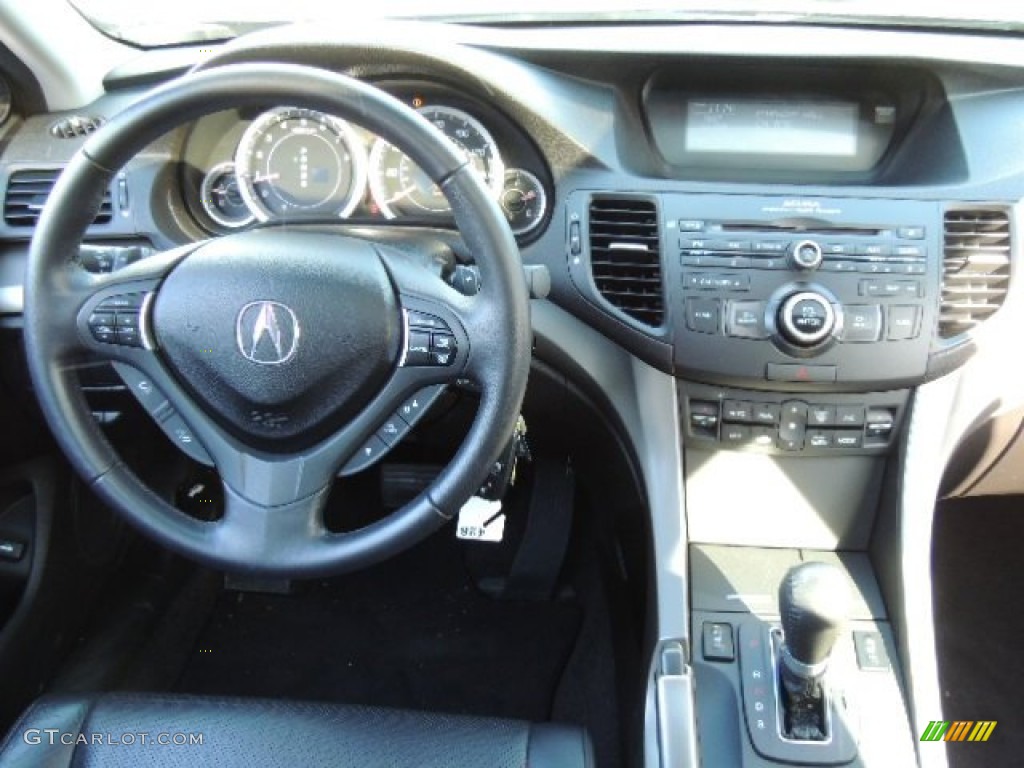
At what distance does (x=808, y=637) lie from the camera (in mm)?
1358

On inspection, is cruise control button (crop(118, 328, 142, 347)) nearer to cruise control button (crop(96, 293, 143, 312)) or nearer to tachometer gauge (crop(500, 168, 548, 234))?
cruise control button (crop(96, 293, 143, 312))

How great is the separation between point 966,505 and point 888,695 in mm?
1097

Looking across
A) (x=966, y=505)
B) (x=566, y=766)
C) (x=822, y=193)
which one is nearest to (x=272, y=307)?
(x=566, y=766)

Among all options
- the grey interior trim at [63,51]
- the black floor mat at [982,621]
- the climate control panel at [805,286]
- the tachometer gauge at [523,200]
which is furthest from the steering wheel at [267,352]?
the black floor mat at [982,621]

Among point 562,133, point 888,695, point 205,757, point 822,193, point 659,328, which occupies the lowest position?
point 888,695

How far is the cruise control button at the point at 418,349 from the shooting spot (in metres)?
1.26

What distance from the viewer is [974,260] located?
1.56m

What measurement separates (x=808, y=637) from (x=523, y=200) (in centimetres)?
76

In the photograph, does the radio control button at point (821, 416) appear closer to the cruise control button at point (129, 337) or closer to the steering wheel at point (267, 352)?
the steering wheel at point (267, 352)

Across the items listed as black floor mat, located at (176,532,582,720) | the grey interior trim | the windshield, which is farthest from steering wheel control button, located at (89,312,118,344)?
black floor mat, located at (176,532,582,720)

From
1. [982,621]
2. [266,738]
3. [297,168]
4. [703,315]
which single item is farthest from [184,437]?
[982,621]

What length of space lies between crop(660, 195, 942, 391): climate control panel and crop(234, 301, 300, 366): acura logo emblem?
1.93ft

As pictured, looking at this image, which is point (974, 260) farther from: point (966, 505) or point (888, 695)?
point (966, 505)

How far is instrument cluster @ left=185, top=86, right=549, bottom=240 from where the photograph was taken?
1623 mm
